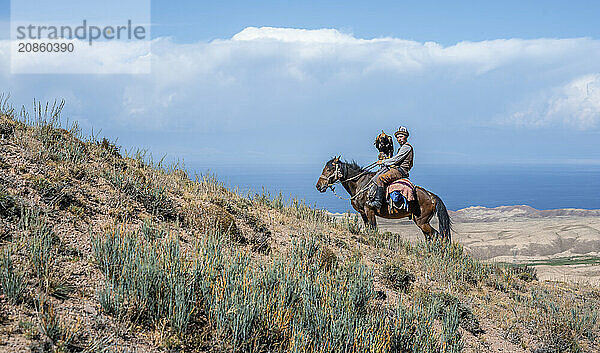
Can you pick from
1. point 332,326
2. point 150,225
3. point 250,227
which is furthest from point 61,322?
point 250,227

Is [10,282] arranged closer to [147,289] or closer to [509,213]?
[147,289]

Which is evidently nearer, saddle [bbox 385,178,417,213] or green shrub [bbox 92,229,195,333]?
green shrub [bbox 92,229,195,333]

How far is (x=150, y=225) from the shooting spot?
828cm

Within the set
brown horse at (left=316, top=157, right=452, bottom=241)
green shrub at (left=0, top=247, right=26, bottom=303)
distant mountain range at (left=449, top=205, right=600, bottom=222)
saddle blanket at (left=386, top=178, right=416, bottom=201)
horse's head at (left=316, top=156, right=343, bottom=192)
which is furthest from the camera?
distant mountain range at (left=449, top=205, right=600, bottom=222)

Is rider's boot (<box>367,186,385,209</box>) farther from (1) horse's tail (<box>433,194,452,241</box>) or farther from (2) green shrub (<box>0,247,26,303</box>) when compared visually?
(2) green shrub (<box>0,247,26,303</box>)

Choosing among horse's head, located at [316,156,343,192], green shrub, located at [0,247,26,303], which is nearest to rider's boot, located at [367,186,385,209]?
horse's head, located at [316,156,343,192]

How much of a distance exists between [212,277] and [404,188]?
6.86m

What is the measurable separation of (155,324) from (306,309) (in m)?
1.92

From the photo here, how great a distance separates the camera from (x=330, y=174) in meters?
12.6

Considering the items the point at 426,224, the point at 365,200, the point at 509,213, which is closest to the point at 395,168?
the point at 365,200

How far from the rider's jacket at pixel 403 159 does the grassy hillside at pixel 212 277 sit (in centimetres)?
203

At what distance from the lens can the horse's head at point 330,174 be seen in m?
12.5

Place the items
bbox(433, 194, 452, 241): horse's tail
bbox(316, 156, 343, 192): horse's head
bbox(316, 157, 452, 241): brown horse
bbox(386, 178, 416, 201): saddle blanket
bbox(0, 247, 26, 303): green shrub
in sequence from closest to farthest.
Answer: bbox(0, 247, 26, 303): green shrub → bbox(386, 178, 416, 201): saddle blanket → bbox(316, 157, 452, 241): brown horse → bbox(433, 194, 452, 241): horse's tail → bbox(316, 156, 343, 192): horse's head

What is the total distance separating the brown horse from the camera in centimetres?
1170
